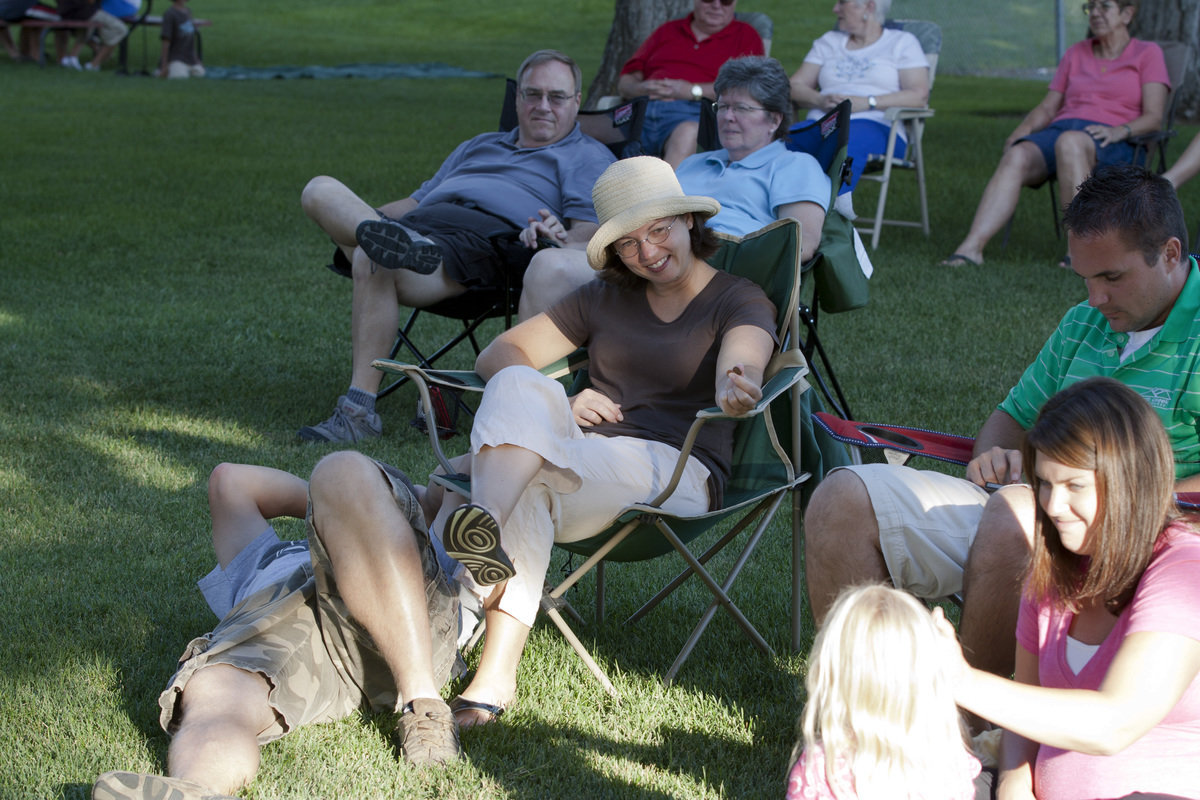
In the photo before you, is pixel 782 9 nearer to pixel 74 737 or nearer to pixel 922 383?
pixel 922 383

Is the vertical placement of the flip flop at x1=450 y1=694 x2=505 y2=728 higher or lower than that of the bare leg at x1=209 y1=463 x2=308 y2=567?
lower

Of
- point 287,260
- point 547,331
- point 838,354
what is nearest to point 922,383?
point 838,354

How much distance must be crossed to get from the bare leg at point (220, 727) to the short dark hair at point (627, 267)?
4.23 ft

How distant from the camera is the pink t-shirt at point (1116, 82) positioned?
661 centimetres

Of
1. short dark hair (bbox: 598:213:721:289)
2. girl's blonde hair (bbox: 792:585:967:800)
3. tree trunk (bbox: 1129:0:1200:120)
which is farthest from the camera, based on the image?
tree trunk (bbox: 1129:0:1200:120)

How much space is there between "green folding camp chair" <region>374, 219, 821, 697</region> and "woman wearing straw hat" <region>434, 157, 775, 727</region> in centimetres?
6

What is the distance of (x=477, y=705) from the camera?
2.49 metres

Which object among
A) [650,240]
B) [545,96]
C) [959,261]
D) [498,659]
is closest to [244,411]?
[545,96]

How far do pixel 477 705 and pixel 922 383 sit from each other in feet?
9.49

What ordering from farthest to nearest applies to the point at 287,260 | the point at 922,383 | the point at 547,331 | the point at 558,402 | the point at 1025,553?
1. the point at 287,260
2. the point at 922,383
3. the point at 547,331
4. the point at 558,402
5. the point at 1025,553

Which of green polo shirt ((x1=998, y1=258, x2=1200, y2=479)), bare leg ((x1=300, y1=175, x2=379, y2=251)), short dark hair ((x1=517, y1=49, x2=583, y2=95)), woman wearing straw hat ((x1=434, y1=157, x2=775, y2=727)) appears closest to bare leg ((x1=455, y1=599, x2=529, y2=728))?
woman wearing straw hat ((x1=434, y1=157, x2=775, y2=727))

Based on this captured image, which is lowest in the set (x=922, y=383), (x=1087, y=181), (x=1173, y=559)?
(x=922, y=383)

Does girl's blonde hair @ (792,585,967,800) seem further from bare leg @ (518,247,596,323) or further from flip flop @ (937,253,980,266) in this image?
flip flop @ (937,253,980,266)

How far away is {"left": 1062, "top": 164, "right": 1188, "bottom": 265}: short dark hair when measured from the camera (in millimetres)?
2258
